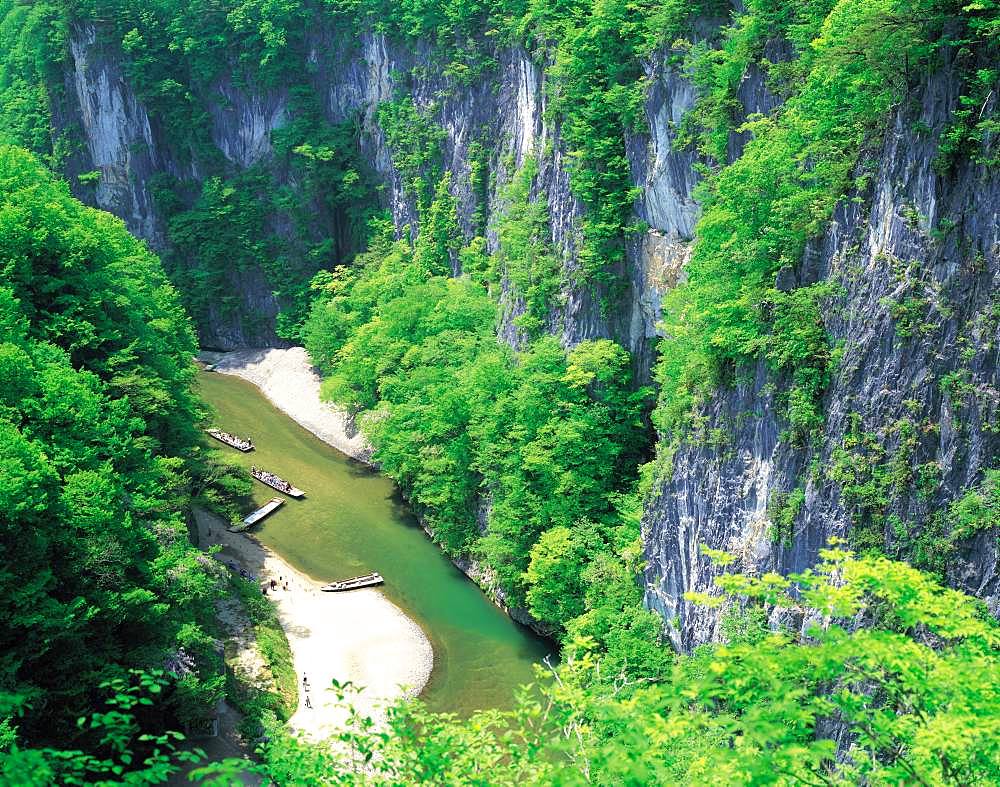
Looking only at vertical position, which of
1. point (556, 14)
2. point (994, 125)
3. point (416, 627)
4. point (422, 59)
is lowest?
point (416, 627)

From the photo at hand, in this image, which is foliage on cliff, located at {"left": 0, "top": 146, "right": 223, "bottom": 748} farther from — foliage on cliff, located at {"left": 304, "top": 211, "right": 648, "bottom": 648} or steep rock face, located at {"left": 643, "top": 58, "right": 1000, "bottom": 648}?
steep rock face, located at {"left": 643, "top": 58, "right": 1000, "bottom": 648}

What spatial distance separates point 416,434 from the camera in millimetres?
35438

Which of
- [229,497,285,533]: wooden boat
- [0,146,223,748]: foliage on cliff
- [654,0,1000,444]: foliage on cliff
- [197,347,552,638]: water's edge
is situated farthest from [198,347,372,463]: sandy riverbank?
[654,0,1000,444]: foliage on cliff

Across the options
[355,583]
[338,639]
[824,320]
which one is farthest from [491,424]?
[824,320]

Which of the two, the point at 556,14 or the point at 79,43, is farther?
the point at 79,43

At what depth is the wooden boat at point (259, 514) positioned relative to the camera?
35.4 metres

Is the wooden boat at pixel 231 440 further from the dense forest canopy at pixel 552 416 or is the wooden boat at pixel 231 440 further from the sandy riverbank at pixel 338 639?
the sandy riverbank at pixel 338 639

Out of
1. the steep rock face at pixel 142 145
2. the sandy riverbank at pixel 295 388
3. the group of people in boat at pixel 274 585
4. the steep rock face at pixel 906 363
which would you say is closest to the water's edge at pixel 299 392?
→ the sandy riverbank at pixel 295 388

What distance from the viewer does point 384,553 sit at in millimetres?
34500

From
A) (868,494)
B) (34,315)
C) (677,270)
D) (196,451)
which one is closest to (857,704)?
(868,494)

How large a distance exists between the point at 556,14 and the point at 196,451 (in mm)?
22306

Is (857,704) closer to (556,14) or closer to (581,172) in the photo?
(581,172)

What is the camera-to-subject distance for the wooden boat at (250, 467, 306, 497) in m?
38.7

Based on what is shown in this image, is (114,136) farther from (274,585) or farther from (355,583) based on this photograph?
(355,583)
